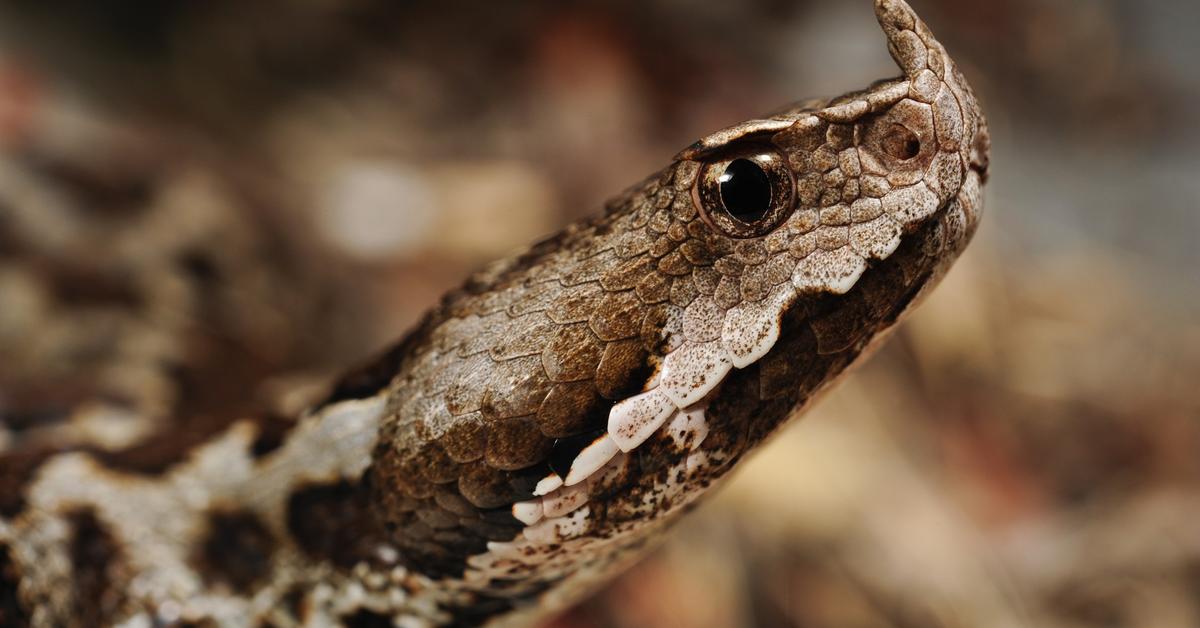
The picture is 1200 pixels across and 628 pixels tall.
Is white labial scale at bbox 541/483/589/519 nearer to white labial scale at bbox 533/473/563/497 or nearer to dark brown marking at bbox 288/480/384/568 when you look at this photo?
white labial scale at bbox 533/473/563/497

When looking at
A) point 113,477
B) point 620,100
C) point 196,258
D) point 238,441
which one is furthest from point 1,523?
point 620,100

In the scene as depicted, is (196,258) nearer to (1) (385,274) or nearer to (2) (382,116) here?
(1) (385,274)

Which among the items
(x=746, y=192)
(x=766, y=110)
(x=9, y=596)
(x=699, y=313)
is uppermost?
(x=766, y=110)

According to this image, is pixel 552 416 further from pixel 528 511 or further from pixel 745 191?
pixel 745 191

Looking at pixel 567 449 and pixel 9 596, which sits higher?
pixel 567 449

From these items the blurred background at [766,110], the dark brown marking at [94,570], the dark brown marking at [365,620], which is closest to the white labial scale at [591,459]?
the dark brown marking at [365,620]

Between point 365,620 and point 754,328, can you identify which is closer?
point 754,328

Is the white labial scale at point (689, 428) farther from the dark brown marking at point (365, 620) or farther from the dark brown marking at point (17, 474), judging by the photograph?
the dark brown marking at point (17, 474)

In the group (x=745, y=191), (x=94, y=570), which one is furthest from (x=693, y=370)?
(x=94, y=570)
